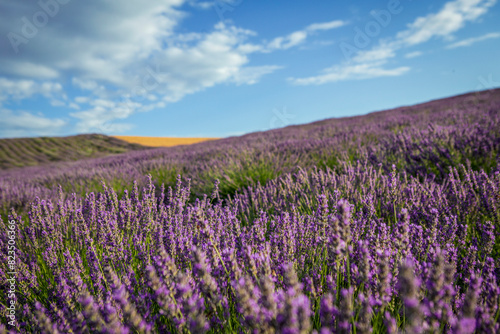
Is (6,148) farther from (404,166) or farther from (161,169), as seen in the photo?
(404,166)

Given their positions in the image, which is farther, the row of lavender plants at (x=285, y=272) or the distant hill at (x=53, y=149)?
the distant hill at (x=53, y=149)

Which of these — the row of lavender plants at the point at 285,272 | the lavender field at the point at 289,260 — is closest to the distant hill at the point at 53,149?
the lavender field at the point at 289,260

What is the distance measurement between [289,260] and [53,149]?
983 inches

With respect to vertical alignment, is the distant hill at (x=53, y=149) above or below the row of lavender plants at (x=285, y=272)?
above

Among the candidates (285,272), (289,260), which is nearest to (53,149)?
(289,260)

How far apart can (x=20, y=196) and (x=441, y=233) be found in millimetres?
6353

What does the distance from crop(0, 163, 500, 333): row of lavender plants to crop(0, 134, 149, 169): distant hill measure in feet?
66.1

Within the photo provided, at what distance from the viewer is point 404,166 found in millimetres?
3598

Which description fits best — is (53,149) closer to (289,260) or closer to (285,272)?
(289,260)

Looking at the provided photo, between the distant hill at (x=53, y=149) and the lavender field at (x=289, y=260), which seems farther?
→ the distant hill at (x=53, y=149)

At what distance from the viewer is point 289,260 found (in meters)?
1.50

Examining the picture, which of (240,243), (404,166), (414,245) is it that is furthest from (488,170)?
(240,243)

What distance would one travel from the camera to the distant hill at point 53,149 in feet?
60.0

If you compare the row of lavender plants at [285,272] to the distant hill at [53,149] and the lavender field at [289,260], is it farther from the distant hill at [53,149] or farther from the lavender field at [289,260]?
the distant hill at [53,149]
